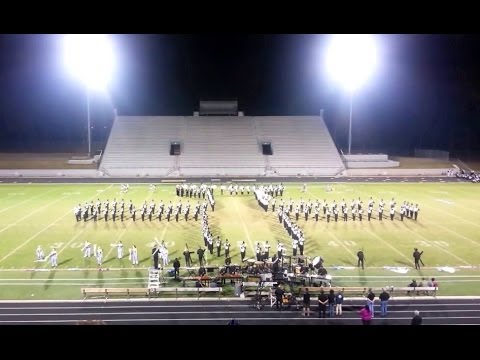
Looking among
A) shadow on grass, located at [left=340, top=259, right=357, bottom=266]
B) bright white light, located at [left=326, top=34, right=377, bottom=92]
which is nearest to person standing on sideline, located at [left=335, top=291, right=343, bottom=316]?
shadow on grass, located at [left=340, top=259, right=357, bottom=266]

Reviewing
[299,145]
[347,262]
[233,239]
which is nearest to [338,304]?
[347,262]

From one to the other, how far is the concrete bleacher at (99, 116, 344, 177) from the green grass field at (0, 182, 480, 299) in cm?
723

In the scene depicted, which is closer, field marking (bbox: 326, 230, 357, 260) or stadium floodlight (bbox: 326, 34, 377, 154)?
field marking (bbox: 326, 230, 357, 260)

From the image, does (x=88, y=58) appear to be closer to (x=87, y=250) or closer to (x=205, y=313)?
(x=87, y=250)

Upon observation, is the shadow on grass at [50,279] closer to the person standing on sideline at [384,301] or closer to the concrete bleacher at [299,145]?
the person standing on sideline at [384,301]

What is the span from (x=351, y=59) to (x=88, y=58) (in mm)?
10884

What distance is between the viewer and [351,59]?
20.4 meters

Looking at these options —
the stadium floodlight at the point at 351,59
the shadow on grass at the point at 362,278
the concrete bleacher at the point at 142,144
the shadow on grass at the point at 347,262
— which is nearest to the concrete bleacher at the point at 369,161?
the stadium floodlight at the point at 351,59

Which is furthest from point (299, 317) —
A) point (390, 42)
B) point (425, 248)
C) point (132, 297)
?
point (390, 42)

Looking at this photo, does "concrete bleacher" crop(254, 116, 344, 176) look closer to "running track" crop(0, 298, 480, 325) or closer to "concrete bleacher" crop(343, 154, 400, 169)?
"concrete bleacher" crop(343, 154, 400, 169)

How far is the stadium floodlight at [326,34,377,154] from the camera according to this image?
20172 millimetres

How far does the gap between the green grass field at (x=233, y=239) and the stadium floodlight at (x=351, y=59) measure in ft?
19.9

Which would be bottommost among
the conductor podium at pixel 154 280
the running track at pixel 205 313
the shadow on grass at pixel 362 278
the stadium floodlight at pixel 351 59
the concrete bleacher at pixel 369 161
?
the running track at pixel 205 313

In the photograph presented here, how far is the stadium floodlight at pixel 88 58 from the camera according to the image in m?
20.1
